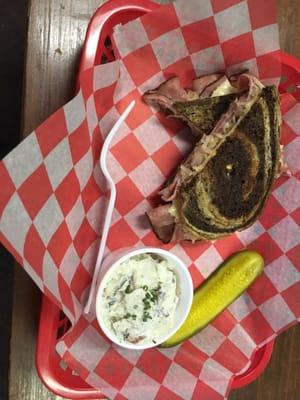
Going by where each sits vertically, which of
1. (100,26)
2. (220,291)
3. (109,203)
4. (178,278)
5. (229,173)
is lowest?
(220,291)

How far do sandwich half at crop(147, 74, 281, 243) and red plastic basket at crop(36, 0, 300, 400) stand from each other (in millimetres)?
195

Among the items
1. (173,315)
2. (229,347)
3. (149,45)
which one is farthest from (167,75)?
(229,347)

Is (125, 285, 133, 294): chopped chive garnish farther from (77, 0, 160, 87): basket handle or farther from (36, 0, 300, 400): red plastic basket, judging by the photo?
(77, 0, 160, 87): basket handle

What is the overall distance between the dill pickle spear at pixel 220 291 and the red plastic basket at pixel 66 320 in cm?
24

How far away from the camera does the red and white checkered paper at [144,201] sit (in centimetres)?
108

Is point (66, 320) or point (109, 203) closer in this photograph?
point (109, 203)

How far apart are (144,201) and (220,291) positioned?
0.28 metres

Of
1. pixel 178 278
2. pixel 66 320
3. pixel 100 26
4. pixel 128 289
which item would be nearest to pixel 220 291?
pixel 178 278

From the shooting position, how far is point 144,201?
1334mm

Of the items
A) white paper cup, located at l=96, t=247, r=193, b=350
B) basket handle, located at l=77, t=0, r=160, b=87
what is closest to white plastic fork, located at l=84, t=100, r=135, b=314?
white paper cup, located at l=96, t=247, r=193, b=350

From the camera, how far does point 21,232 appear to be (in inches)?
42.0

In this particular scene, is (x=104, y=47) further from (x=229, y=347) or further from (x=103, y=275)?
(x=229, y=347)

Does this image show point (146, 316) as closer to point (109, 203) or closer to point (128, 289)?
point (128, 289)

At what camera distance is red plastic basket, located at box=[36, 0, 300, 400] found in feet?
4.02
